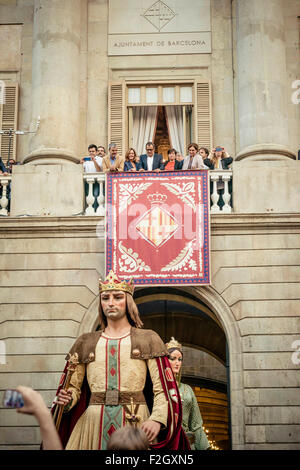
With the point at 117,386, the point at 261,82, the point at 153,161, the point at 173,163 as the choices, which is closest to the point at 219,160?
the point at 173,163

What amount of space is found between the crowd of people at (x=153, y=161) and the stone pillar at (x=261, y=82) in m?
0.51

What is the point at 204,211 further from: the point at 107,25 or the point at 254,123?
the point at 107,25

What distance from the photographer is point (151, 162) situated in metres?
16.4

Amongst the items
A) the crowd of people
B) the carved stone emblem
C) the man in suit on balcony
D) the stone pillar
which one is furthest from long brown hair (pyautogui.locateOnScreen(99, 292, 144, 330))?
the carved stone emblem

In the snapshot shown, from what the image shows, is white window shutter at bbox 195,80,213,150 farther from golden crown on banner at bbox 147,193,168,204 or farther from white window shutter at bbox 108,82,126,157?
golden crown on banner at bbox 147,193,168,204

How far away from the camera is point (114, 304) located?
384 inches

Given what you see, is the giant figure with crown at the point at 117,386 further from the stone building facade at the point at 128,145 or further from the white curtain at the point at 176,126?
the white curtain at the point at 176,126

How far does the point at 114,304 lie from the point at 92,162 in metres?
7.17

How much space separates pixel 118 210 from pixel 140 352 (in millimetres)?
6372

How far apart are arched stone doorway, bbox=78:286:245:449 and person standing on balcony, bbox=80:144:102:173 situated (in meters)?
2.58

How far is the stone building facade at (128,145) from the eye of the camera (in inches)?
582

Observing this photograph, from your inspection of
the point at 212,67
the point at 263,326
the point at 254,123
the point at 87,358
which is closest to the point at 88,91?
the point at 212,67

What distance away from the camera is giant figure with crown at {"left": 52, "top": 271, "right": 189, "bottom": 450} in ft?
29.9

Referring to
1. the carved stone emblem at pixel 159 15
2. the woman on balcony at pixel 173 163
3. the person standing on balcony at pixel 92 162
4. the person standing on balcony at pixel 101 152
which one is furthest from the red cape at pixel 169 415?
the carved stone emblem at pixel 159 15
